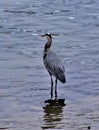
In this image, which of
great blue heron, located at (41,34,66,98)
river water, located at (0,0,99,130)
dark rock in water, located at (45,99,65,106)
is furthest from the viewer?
great blue heron, located at (41,34,66,98)

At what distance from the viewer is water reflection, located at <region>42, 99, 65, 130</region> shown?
11695 mm

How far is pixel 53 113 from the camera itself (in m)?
12.9

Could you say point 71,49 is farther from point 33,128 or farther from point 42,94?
point 33,128

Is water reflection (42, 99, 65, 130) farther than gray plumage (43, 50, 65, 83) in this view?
No

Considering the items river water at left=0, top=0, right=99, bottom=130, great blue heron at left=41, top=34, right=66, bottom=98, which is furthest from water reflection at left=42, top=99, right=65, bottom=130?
great blue heron at left=41, top=34, right=66, bottom=98

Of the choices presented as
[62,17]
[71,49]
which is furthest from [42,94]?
[62,17]

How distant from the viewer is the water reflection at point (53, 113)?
460 inches

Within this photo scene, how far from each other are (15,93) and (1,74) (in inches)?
74.0

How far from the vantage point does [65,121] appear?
38.9ft

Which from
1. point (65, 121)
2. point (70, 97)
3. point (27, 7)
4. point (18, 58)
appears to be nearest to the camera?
point (65, 121)

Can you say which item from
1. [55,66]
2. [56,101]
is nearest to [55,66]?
[55,66]

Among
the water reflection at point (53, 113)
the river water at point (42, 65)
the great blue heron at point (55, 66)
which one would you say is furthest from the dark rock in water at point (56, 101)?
the great blue heron at point (55, 66)

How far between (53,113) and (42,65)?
14.7 ft

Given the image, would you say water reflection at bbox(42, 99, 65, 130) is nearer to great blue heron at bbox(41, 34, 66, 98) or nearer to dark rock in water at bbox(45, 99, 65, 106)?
dark rock in water at bbox(45, 99, 65, 106)
